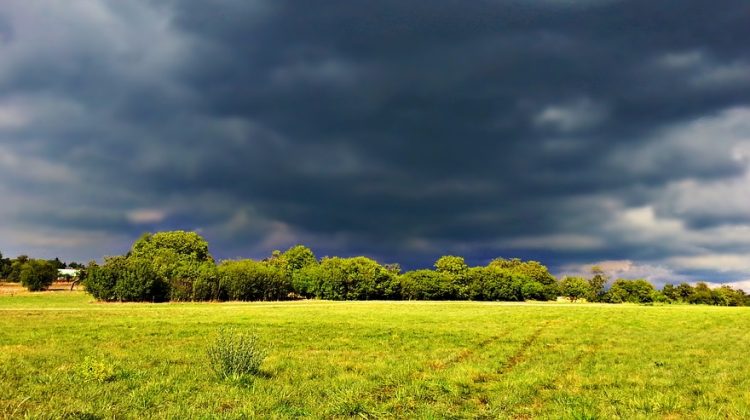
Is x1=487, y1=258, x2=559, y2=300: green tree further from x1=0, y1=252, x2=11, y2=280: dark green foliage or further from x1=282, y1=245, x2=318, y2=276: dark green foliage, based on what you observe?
x1=0, y1=252, x2=11, y2=280: dark green foliage

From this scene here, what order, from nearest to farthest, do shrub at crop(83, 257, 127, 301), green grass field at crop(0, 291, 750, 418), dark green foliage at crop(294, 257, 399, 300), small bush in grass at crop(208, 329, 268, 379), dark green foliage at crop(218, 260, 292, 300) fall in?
green grass field at crop(0, 291, 750, 418)
small bush in grass at crop(208, 329, 268, 379)
shrub at crop(83, 257, 127, 301)
dark green foliage at crop(218, 260, 292, 300)
dark green foliage at crop(294, 257, 399, 300)

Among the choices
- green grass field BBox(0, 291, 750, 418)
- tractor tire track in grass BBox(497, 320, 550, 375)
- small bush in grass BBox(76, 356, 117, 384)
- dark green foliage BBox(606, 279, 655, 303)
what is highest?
dark green foliage BBox(606, 279, 655, 303)

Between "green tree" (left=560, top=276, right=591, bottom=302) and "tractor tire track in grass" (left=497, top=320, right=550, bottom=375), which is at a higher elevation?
A: "green tree" (left=560, top=276, right=591, bottom=302)

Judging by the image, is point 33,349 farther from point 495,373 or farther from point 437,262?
point 437,262

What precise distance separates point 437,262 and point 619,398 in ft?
481

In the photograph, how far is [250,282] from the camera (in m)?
112

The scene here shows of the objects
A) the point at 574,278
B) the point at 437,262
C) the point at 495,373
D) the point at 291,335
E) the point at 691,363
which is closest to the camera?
the point at 495,373

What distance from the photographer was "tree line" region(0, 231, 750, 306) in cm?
9512

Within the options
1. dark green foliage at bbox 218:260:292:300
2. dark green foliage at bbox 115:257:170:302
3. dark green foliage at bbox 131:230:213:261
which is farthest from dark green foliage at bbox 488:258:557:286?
dark green foliage at bbox 115:257:170:302

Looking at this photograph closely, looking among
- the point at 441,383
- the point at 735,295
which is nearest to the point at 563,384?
the point at 441,383

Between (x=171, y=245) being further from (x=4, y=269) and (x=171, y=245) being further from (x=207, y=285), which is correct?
(x=4, y=269)

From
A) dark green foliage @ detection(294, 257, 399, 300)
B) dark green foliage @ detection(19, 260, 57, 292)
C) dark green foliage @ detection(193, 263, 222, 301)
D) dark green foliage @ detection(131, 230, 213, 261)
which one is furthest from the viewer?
dark green foliage @ detection(294, 257, 399, 300)

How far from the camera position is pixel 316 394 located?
520 inches

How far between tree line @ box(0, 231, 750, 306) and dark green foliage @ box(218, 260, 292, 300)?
233mm
